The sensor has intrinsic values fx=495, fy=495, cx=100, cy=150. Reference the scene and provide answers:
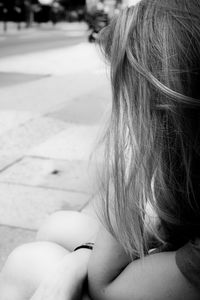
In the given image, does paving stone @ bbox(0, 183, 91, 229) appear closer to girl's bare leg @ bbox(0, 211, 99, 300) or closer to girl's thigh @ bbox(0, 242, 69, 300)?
girl's bare leg @ bbox(0, 211, 99, 300)

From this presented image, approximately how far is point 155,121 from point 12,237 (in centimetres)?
188

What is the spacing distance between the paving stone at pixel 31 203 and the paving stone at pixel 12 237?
0.06 m

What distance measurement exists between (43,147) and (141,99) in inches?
132

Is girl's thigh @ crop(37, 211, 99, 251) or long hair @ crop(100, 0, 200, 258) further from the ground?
long hair @ crop(100, 0, 200, 258)

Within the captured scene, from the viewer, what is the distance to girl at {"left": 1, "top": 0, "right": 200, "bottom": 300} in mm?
1088

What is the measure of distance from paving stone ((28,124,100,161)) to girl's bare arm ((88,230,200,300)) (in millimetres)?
2633

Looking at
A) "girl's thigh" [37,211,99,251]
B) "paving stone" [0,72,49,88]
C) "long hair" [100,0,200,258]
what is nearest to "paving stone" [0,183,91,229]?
"girl's thigh" [37,211,99,251]

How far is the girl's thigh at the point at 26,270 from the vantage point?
1.49m

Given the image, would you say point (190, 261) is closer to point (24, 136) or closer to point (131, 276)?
point (131, 276)

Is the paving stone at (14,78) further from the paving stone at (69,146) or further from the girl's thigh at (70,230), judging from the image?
the girl's thigh at (70,230)

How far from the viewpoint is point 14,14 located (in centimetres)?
3288

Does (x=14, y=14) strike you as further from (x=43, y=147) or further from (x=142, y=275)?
(x=142, y=275)

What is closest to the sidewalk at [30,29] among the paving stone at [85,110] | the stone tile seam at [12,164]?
the paving stone at [85,110]

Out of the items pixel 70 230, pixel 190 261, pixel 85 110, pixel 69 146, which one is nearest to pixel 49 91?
pixel 85 110
